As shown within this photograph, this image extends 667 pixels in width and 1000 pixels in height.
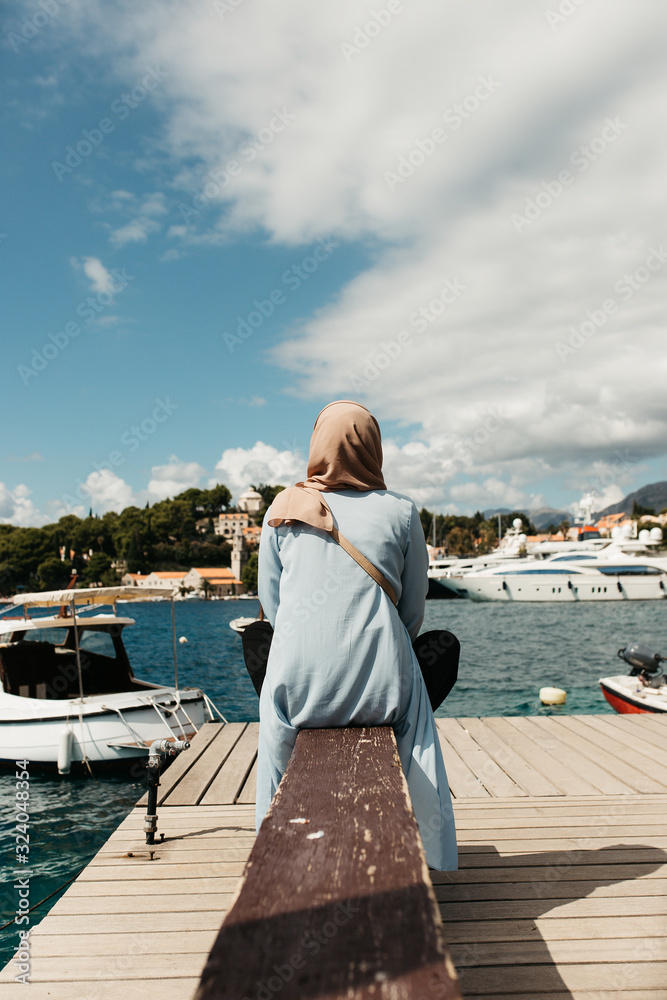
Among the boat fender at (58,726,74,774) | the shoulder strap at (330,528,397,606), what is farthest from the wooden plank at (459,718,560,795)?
the boat fender at (58,726,74,774)

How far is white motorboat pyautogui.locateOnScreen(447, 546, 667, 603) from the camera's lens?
6031cm

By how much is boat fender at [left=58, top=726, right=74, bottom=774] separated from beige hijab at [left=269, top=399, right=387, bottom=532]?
10.7 m

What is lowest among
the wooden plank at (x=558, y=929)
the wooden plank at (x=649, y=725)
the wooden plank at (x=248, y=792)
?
the wooden plank at (x=649, y=725)

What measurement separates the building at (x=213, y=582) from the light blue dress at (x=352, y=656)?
134478mm

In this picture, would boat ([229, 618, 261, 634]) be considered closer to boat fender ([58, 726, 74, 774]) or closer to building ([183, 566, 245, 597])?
boat fender ([58, 726, 74, 774])

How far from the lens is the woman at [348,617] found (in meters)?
2.20

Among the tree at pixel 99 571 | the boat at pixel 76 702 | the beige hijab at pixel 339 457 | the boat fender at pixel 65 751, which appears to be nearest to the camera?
the beige hijab at pixel 339 457

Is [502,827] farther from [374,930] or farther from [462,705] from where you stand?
[462,705]

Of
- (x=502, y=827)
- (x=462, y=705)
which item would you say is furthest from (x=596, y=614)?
(x=502, y=827)

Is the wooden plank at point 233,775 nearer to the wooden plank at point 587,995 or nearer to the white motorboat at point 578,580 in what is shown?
the wooden plank at point 587,995

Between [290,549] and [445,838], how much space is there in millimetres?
1113

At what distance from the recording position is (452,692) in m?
23.7

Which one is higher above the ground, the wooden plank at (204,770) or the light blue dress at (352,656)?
the light blue dress at (352,656)

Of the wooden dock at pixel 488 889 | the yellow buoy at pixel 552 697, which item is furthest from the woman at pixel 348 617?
the yellow buoy at pixel 552 697
